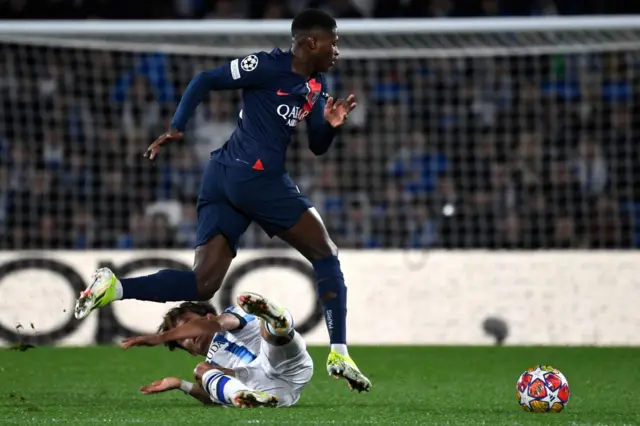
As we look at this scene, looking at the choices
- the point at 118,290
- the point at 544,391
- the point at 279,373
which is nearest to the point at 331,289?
the point at 279,373

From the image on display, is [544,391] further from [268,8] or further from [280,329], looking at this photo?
[268,8]

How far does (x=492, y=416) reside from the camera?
618cm

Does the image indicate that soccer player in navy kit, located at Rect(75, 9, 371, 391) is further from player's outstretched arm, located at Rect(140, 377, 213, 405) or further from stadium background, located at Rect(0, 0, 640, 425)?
stadium background, located at Rect(0, 0, 640, 425)

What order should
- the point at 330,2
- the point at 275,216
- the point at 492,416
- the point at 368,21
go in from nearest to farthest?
the point at 492,416 → the point at 275,216 → the point at 368,21 → the point at 330,2

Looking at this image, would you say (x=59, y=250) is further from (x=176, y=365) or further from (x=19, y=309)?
(x=176, y=365)

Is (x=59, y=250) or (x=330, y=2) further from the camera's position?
(x=330, y=2)

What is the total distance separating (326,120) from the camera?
681cm

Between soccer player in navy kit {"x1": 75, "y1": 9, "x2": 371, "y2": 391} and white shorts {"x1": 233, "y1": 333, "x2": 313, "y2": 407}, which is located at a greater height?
soccer player in navy kit {"x1": 75, "y1": 9, "x2": 371, "y2": 391}

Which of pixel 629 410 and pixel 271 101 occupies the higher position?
pixel 271 101

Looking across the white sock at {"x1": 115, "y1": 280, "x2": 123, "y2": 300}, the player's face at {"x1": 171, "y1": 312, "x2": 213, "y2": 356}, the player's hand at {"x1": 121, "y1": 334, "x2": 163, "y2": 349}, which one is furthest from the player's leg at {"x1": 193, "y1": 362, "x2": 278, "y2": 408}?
the white sock at {"x1": 115, "y1": 280, "x2": 123, "y2": 300}

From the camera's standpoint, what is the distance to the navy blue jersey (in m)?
6.71

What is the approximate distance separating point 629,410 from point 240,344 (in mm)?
2073

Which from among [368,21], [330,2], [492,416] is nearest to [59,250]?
[368,21]

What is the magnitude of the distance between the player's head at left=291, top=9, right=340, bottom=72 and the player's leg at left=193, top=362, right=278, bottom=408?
176 centimetres
